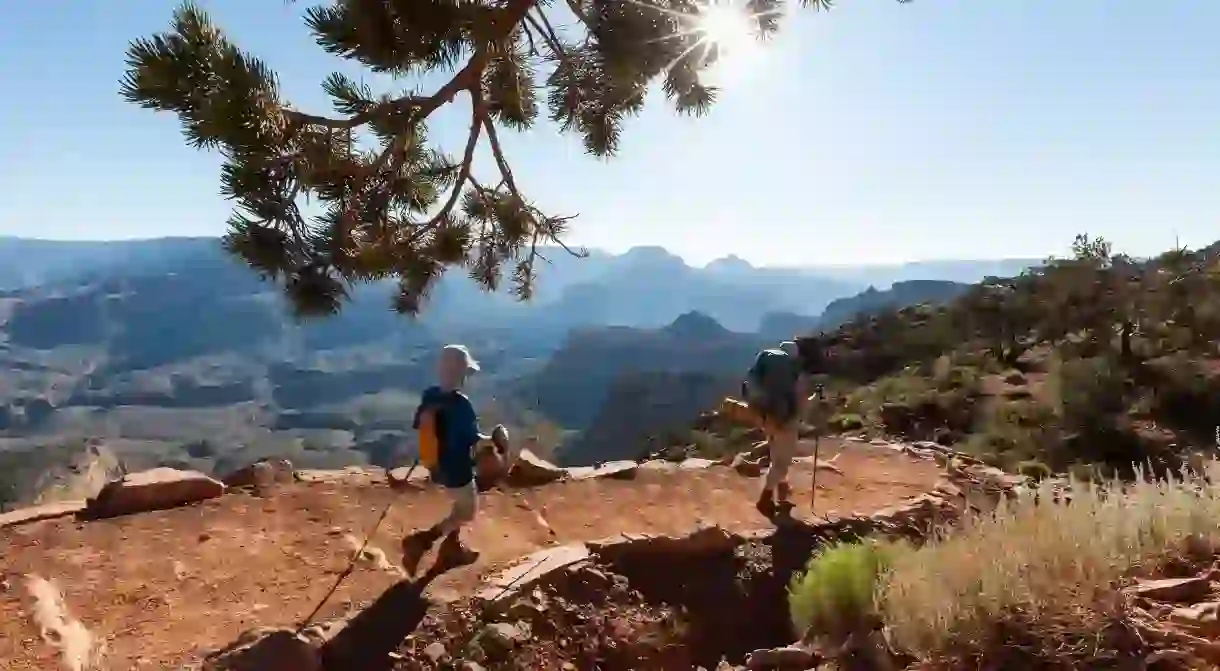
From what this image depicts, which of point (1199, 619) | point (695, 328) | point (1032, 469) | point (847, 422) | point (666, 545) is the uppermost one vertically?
point (1199, 619)

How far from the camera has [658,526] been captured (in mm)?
7117

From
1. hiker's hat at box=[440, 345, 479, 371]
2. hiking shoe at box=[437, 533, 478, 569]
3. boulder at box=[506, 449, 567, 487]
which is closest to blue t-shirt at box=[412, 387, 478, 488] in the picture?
hiker's hat at box=[440, 345, 479, 371]

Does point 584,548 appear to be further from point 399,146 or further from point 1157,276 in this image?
point 1157,276

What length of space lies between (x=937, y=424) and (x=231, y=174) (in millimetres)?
17283

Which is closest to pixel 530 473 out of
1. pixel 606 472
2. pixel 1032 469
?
pixel 606 472

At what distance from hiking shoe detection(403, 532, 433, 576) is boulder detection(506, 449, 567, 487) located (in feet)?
6.39

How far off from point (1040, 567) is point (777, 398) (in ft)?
13.5

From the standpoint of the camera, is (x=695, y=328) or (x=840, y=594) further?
(x=695, y=328)

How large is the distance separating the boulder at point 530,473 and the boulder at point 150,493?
2.58 meters

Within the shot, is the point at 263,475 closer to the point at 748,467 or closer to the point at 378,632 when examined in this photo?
the point at 378,632

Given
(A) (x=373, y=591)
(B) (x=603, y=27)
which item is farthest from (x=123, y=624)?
(B) (x=603, y=27)

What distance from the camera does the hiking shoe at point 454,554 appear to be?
5.75 m

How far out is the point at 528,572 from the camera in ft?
18.0

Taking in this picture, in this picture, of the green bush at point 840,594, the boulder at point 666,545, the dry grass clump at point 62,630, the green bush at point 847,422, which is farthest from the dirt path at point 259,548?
the green bush at point 847,422
